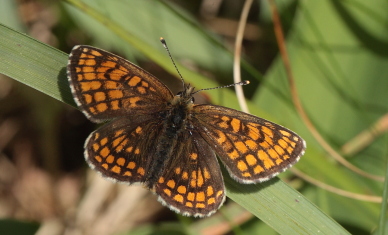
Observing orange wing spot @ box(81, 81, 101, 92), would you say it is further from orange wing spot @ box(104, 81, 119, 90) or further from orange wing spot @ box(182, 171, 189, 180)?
Answer: orange wing spot @ box(182, 171, 189, 180)

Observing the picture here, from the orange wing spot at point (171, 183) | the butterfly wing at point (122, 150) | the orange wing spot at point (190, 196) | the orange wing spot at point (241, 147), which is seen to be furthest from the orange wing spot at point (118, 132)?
the orange wing spot at point (241, 147)

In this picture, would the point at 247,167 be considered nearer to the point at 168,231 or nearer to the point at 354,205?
the point at 168,231

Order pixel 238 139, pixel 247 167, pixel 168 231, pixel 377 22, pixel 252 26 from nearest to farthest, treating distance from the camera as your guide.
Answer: pixel 247 167
pixel 238 139
pixel 168 231
pixel 377 22
pixel 252 26

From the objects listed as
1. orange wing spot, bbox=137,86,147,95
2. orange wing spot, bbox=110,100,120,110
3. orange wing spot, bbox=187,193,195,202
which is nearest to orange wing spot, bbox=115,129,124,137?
orange wing spot, bbox=110,100,120,110

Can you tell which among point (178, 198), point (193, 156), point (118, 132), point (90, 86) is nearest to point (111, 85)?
point (90, 86)

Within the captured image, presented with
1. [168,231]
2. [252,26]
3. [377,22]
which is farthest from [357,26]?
[168,231]

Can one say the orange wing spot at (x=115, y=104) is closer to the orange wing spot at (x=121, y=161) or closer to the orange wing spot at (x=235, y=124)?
the orange wing spot at (x=121, y=161)

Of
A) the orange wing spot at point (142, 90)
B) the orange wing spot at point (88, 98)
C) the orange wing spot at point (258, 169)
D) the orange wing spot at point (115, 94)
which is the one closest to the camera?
the orange wing spot at point (258, 169)
